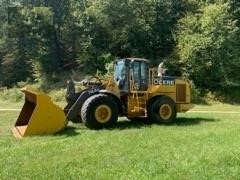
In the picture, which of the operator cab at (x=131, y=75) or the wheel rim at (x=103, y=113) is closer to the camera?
the wheel rim at (x=103, y=113)

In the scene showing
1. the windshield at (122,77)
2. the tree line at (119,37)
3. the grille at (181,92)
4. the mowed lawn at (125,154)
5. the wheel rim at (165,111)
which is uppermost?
the tree line at (119,37)

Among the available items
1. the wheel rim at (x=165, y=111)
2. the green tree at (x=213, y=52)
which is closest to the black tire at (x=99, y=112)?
the wheel rim at (x=165, y=111)

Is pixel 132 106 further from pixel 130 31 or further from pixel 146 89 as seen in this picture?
pixel 130 31

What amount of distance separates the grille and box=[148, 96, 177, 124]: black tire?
71 cm

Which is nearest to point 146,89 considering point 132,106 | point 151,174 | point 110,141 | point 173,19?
point 132,106

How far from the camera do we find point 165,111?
17562 millimetres

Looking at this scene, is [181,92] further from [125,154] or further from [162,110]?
[125,154]

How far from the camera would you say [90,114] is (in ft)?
51.3

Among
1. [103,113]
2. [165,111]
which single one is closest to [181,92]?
[165,111]

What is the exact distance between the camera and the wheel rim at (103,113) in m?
15.8

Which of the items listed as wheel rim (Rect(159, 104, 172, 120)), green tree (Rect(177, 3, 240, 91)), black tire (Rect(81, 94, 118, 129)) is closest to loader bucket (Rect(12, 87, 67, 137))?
black tire (Rect(81, 94, 118, 129))

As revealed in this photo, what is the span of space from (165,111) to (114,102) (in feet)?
7.18

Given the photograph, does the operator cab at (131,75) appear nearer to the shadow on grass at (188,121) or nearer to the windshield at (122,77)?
the windshield at (122,77)

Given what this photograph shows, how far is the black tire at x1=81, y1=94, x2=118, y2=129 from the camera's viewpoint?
15617 mm
